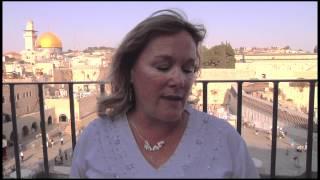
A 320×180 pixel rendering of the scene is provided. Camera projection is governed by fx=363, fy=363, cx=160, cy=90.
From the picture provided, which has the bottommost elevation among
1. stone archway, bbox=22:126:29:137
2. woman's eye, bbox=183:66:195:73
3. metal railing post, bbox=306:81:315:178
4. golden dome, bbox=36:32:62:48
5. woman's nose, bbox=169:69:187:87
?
stone archway, bbox=22:126:29:137

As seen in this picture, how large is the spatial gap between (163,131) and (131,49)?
0.32 metres

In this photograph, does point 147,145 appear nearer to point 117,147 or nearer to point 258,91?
point 117,147

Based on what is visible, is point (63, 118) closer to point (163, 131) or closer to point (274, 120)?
point (274, 120)

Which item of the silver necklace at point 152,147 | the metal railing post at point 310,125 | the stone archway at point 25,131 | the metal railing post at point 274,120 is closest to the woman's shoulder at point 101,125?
the silver necklace at point 152,147

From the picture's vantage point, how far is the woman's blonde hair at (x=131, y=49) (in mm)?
1257

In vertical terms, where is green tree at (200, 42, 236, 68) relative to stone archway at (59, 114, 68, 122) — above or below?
above

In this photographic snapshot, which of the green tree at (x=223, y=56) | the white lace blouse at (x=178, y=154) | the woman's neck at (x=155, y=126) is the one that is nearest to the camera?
the white lace blouse at (x=178, y=154)

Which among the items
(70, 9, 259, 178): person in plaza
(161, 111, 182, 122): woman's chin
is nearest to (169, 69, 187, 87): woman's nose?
(70, 9, 259, 178): person in plaza

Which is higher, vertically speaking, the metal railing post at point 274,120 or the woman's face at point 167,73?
the woman's face at point 167,73

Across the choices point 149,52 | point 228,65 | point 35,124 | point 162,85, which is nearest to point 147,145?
point 162,85

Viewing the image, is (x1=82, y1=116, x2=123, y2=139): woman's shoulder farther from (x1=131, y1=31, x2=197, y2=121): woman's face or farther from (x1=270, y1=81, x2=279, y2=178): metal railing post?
(x1=270, y1=81, x2=279, y2=178): metal railing post

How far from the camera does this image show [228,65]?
37.4m

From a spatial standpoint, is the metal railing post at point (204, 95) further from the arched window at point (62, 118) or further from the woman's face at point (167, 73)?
the arched window at point (62, 118)

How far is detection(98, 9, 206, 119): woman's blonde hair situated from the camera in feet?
4.12
